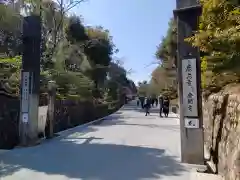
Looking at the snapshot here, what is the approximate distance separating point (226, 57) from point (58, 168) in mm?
4400

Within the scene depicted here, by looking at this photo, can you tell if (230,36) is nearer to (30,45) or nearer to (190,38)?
(190,38)

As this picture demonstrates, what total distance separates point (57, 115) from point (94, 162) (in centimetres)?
739

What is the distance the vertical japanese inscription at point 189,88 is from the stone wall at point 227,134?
0.51 m

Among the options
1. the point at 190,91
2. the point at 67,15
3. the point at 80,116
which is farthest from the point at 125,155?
the point at 67,15

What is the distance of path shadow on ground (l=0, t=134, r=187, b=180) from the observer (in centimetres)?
651

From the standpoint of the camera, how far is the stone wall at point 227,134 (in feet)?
15.4

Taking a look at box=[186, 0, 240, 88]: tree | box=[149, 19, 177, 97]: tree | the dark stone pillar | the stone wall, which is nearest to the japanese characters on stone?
box=[186, 0, 240, 88]: tree

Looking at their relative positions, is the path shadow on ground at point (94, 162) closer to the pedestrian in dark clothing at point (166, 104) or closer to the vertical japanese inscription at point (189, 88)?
the vertical japanese inscription at point (189, 88)

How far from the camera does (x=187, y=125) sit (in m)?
7.37

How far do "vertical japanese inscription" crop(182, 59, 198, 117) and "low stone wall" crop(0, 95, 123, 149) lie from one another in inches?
251

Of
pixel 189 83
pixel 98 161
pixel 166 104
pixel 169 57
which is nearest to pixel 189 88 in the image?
pixel 189 83

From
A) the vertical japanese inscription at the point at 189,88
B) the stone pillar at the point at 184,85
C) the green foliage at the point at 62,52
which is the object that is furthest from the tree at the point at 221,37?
the green foliage at the point at 62,52

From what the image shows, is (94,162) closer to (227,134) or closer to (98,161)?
(98,161)

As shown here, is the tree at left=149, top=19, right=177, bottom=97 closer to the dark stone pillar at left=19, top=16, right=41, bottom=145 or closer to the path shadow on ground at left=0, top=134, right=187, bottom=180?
the dark stone pillar at left=19, top=16, right=41, bottom=145
